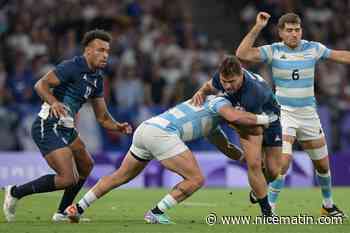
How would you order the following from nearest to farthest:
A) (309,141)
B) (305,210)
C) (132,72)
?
(309,141), (305,210), (132,72)

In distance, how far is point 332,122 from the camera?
2156 cm

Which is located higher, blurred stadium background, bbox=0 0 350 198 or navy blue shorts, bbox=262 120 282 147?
navy blue shorts, bbox=262 120 282 147

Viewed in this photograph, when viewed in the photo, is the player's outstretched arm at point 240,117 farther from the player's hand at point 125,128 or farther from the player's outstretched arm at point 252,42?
the player's hand at point 125,128

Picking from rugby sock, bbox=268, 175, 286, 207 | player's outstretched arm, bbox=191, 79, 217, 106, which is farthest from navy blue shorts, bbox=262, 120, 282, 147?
player's outstretched arm, bbox=191, 79, 217, 106

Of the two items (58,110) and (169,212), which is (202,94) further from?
(169,212)

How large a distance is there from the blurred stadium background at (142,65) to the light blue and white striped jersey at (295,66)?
7514mm

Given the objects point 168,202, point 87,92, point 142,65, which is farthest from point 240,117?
point 142,65

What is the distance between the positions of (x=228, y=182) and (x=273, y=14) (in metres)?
5.82

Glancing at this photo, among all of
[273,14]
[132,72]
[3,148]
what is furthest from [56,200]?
[273,14]

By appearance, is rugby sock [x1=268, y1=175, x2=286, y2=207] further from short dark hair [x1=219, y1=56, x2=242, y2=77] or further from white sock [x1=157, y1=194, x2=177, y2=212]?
short dark hair [x1=219, y1=56, x2=242, y2=77]

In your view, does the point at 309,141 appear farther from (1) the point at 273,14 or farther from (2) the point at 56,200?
(1) the point at 273,14

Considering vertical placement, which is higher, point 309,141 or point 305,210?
point 309,141

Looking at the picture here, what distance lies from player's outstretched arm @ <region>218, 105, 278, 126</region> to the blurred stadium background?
8768 mm

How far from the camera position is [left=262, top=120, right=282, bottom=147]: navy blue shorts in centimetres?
1280
